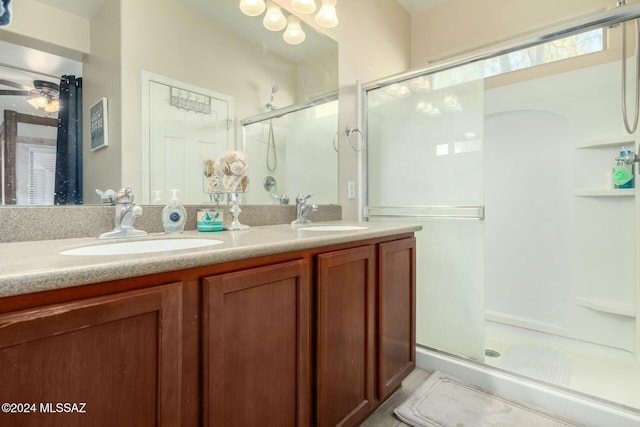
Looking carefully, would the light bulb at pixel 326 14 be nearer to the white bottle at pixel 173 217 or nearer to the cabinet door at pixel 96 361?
the white bottle at pixel 173 217

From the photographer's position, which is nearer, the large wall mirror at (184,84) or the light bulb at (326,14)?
the large wall mirror at (184,84)

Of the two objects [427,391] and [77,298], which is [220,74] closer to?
[77,298]

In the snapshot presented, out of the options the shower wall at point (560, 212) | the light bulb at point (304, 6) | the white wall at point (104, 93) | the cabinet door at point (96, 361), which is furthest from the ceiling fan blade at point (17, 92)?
the shower wall at point (560, 212)

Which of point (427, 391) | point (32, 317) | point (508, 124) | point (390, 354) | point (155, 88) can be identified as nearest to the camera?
point (32, 317)

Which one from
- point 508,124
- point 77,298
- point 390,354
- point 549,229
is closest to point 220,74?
point 77,298

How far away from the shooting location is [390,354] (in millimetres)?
1404

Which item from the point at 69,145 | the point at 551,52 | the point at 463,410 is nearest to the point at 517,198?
the point at 551,52

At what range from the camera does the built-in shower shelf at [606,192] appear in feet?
6.47

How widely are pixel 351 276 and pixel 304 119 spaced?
46.5 inches

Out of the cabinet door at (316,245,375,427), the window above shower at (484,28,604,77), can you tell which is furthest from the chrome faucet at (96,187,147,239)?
the window above shower at (484,28,604,77)

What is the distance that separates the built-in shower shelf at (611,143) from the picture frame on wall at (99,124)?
2799mm

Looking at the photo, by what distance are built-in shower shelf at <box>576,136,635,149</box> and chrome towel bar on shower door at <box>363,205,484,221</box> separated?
105 cm

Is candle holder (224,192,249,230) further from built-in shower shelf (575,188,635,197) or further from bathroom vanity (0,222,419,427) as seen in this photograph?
built-in shower shelf (575,188,635,197)

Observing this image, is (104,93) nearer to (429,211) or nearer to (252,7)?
(252,7)
